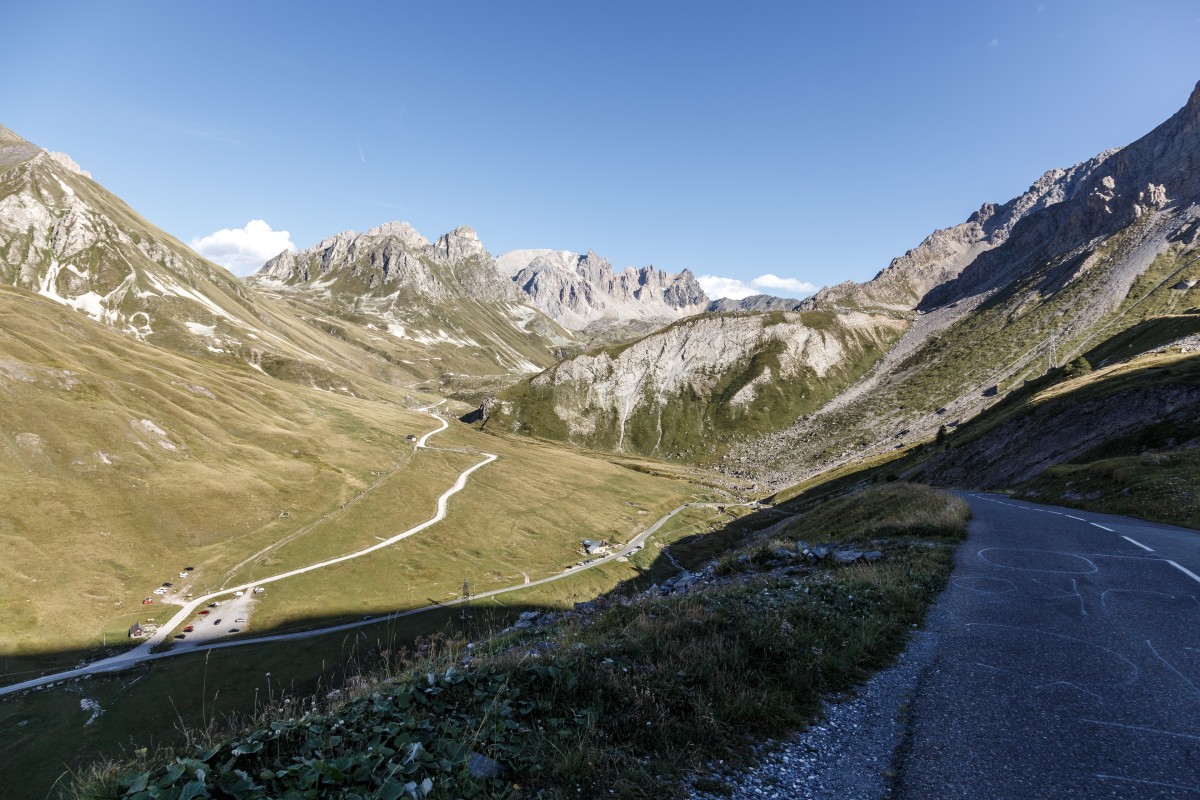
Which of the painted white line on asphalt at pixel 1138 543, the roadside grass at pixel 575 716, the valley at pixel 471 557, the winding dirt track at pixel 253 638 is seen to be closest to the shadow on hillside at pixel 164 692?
the valley at pixel 471 557

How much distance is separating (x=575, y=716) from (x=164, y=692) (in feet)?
207

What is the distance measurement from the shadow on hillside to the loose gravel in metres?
23.2

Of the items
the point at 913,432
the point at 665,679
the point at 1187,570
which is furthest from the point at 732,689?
the point at 913,432

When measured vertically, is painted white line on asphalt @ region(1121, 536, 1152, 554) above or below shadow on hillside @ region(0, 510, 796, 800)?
above

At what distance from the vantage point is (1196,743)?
27.2 feet

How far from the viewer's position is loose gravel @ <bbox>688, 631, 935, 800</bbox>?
760 centimetres

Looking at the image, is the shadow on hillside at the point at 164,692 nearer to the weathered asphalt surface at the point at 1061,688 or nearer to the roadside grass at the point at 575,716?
the roadside grass at the point at 575,716

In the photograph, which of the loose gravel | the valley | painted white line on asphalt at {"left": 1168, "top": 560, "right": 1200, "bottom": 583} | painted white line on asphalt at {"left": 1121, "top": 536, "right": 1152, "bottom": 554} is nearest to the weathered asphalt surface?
painted white line on asphalt at {"left": 1168, "top": 560, "right": 1200, "bottom": 583}

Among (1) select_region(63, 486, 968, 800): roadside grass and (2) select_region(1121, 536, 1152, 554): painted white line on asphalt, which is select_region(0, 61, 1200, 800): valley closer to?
(1) select_region(63, 486, 968, 800): roadside grass

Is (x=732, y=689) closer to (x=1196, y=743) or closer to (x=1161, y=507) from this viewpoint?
(x=1196, y=743)

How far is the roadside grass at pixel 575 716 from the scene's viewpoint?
6711mm

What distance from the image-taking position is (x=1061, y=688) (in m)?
10.3

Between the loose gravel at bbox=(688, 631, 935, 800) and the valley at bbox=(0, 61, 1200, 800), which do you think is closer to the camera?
the loose gravel at bbox=(688, 631, 935, 800)

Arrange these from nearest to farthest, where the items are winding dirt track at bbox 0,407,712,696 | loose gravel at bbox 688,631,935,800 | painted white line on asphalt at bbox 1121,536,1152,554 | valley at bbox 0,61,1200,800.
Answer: loose gravel at bbox 688,631,935,800 → valley at bbox 0,61,1200,800 → painted white line on asphalt at bbox 1121,536,1152,554 → winding dirt track at bbox 0,407,712,696
